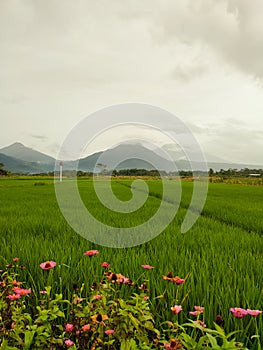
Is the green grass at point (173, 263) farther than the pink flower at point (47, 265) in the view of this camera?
Yes

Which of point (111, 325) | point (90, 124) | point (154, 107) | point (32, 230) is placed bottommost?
point (32, 230)

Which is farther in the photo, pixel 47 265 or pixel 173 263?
pixel 173 263

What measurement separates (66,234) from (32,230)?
640 millimetres

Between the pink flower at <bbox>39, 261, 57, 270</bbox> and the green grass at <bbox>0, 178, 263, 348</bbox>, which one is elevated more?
the pink flower at <bbox>39, 261, 57, 270</bbox>

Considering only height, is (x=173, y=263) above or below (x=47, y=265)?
below

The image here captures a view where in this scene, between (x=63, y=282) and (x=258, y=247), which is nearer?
(x=63, y=282)

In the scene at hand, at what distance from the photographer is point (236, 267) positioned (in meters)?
2.30

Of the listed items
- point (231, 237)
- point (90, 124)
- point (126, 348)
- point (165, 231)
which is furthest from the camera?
point (90, 124)

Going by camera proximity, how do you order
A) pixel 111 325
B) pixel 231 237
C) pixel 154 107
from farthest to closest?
pixel 154 107 → pixel 231 237 → pixel 111 325

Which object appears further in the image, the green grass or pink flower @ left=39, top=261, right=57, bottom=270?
the green grass

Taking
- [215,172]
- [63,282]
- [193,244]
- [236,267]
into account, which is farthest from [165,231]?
[215,172]

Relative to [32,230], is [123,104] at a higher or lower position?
higher

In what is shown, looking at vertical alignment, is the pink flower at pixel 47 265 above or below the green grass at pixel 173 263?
above

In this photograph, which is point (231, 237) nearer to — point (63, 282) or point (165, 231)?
point (165, 231)
